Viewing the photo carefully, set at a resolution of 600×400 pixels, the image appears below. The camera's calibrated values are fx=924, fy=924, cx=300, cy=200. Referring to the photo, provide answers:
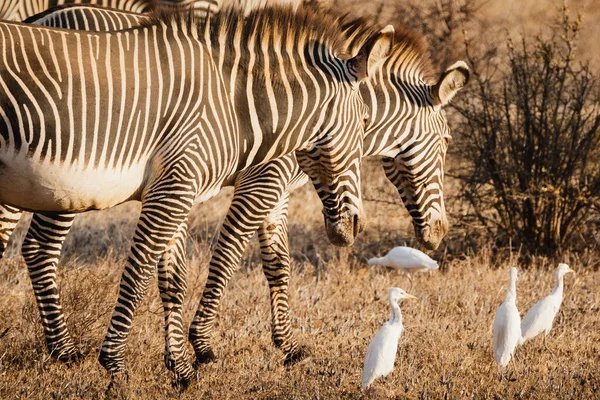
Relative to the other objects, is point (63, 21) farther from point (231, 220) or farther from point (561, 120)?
point (561, 120)

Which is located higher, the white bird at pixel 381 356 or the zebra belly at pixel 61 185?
the zebra belly at pixel 61 185

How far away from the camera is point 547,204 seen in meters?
8.96

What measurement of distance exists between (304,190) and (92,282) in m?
6.14

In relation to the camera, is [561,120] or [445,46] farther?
[445,46]

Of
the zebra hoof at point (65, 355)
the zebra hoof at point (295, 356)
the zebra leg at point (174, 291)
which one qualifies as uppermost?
the zebra leg at point (174, 291)

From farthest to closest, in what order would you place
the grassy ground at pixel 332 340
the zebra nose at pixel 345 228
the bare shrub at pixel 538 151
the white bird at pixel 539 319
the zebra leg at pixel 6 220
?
the bare shrub at pixel 538 151, the white bird at pixel 539 319, the zebra leg at pixel 6 220, the zebra nose at pixel 345 228, the grassy ground at pixel 332 340

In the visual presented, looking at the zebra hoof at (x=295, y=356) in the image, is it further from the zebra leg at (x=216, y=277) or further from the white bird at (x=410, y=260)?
the white bird at (x=410, y=260)

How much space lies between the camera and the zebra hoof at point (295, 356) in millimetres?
6325

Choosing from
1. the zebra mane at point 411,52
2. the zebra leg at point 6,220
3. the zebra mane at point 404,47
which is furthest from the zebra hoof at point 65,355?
the zebra mane at point 411,52

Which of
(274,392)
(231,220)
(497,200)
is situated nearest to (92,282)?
(231,220)

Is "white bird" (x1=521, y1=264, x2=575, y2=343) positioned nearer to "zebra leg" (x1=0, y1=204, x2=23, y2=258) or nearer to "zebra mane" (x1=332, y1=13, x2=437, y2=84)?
"zebra mane" (x1=332, y1=13, x2=437, y2=84)

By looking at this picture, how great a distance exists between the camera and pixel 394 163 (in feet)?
20.6

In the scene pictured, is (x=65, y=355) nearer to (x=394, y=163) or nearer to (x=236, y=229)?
(x=236, y=229)

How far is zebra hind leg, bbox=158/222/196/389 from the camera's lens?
18.3 ft
